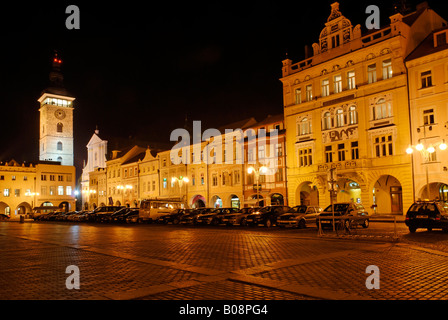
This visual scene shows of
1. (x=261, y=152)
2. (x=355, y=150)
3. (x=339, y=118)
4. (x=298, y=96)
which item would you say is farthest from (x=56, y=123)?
(x=355, y=150)

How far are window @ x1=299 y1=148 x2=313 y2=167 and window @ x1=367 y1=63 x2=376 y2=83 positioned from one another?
9.27 m

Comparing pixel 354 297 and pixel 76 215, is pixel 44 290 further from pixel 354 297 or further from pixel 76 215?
pixel 76 215

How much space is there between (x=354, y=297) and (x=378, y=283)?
4.66 feet

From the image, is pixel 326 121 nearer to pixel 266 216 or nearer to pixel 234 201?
pixel 266 216

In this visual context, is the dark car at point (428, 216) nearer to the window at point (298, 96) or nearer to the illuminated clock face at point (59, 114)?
the window at point (298, 96)

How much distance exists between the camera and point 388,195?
124 ft

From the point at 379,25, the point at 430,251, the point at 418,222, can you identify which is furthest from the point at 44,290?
the point at 379,25

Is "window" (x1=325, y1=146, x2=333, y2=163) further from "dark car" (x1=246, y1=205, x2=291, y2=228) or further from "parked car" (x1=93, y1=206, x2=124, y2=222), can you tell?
"parked car" (x1=93, y1=206, x2=124, y2=222)

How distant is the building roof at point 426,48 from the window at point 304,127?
11569 mm

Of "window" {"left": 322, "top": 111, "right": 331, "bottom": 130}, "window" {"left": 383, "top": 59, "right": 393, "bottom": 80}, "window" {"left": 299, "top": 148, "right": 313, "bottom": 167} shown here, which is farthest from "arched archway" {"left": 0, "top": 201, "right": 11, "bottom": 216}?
"window" {"left": 383, "top": 59, "right": 393, "bottom": 80}

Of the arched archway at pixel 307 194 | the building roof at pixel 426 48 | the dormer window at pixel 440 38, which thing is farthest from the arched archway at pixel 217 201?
the dormer window at pixel 440 38

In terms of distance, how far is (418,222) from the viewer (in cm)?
2067

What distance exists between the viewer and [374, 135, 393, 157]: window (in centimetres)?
3538

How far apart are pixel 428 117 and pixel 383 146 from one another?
14.6ft
